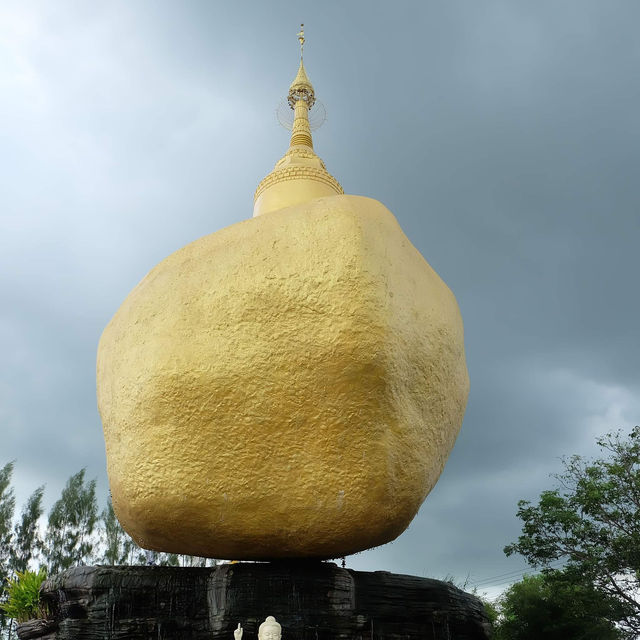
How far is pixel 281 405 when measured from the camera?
257 inches

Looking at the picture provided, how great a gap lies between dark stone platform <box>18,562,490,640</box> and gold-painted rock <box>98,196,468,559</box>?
28 cm

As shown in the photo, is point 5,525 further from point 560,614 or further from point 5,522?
point 560,614

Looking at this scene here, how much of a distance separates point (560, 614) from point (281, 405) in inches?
563

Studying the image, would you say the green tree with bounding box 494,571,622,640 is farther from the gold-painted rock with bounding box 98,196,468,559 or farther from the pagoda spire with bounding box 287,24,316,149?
the pagoda spire with bounding box 287,24,316,149

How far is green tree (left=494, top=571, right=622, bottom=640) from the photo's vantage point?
1557 cm

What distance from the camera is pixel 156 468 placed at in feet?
22.0

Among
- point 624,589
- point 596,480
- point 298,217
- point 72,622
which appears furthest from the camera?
point 596,480

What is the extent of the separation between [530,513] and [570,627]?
2.92 metres

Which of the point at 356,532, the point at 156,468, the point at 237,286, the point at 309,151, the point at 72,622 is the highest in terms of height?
the point at 309,151

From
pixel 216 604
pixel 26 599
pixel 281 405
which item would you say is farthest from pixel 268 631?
pixel 26 599

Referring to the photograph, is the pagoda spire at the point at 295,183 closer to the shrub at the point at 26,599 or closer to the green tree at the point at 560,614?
the shrub at the point at 26,599

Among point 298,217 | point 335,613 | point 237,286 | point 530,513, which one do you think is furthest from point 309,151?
point 530,513

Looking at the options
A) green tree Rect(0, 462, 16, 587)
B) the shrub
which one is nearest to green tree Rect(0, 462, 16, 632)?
green tree Rect(0, 462, 16, 587)

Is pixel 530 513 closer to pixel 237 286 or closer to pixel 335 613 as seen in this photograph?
pixel 335 613
